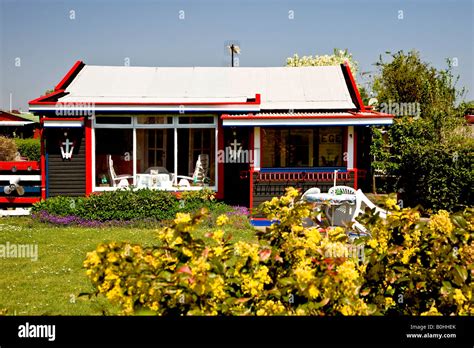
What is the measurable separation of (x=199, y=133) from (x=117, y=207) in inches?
150

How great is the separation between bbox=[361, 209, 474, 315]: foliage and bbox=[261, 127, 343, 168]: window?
490 inches

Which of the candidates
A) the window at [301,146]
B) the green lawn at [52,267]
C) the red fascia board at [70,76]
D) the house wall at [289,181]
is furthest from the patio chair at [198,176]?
the red fascia board at [70,76]

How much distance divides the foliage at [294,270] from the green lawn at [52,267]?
41 cm

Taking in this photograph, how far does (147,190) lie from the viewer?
578 inches

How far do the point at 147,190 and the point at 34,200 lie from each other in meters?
3.24

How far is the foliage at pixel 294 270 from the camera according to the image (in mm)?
3375

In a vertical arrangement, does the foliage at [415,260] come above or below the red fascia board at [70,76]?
below

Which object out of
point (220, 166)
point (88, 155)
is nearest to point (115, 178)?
point (88, 155)

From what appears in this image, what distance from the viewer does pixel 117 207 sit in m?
14.0

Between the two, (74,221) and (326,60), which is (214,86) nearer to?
(74,221)

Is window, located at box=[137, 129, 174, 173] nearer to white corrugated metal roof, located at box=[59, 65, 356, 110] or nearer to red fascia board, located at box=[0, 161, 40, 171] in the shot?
white corrugated metal roof, located at box=[59, 65, 356, 110]

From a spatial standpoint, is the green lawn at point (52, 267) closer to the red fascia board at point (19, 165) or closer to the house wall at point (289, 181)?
the red fascia board at point (19, 165)

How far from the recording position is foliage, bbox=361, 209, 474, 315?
3961 millimetres
